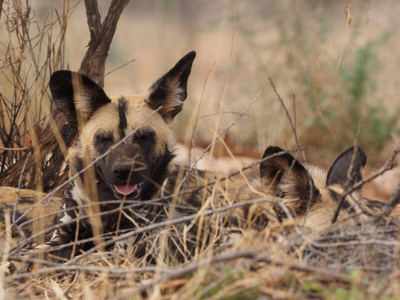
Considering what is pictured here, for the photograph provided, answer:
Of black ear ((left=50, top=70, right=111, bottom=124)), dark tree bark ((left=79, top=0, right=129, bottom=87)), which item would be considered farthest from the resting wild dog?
dark tree bark ((left=79, top=0, right=129, bottom=87))

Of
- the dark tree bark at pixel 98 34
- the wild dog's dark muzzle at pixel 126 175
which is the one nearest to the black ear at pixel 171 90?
the dark tree bark at pixel 98 34

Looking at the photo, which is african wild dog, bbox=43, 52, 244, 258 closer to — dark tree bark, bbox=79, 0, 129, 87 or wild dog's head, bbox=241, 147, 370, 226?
dark tree bark, bbox=79, 0, 129, 87

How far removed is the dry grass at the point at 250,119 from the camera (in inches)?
74.9

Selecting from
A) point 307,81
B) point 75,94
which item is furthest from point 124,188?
point 307,81

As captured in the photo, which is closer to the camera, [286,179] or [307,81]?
[286,179]

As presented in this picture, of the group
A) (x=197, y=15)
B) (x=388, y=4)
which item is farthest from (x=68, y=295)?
(x=197, y=15)

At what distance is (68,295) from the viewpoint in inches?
90.0

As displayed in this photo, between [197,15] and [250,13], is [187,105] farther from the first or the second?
[197,15]

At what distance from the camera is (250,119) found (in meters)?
7.28

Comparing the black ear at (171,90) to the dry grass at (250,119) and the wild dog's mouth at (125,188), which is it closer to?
the dry grass at (250,119)

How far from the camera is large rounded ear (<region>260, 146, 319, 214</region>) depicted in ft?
8.59

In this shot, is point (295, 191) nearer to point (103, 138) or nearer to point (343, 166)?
point (343, 166)

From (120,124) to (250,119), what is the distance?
13.2 feet

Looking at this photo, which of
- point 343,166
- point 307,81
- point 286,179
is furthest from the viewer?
point 307,81
